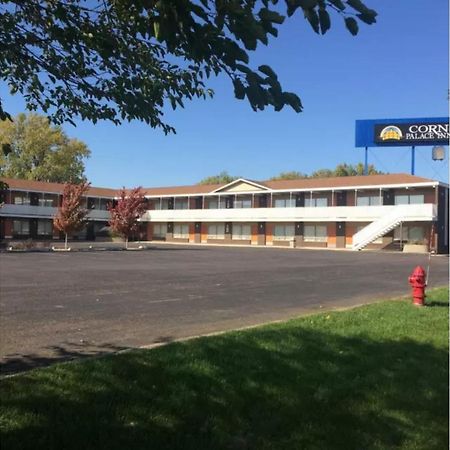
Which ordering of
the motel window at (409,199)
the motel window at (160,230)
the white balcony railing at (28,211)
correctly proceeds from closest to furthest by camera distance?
the motel window at (409,199)
the white balcony railing at (28,211)
the motel window at (160,230)

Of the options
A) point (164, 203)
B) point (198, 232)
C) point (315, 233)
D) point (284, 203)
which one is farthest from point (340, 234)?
point (164, 203)

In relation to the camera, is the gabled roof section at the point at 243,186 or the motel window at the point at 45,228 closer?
the motel window at the point at 45,228

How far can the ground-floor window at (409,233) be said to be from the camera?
50250 mm

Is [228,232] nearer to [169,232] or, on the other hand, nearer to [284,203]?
[284,203]

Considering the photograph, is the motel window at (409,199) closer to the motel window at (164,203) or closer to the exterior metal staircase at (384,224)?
the exterior metal staircase at (384,224)

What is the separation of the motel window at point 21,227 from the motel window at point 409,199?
122 ft

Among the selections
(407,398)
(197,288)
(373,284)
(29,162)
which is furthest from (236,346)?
(29,162)

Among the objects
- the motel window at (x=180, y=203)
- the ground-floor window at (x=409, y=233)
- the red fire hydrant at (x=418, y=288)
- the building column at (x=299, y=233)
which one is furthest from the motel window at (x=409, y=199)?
the red fire hydrant at (x=418, y=288)

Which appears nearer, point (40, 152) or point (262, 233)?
point (262, 233)

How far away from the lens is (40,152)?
75875mm

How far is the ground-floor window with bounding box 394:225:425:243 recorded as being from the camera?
50250 millimetres

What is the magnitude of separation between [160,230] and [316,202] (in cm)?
2196

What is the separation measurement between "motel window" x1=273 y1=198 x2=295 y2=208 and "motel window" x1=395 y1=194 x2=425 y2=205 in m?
11.6

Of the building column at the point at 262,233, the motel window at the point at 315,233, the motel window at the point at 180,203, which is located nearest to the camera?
the motel window at the point at 315,233
